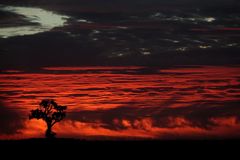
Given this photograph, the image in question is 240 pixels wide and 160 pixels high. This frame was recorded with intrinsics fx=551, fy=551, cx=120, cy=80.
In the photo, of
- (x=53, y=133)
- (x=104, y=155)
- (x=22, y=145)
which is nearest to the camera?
(x=104, y=155)

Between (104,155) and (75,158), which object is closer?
(75,158)

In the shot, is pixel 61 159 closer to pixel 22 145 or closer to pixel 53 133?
pixel 22 145

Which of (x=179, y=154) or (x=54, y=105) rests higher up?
(x=54, y=105)

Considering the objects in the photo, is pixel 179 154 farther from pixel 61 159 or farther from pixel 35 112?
pixel 35 112

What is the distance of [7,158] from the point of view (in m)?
44.4

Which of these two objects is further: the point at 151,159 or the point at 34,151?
the point at 34,151

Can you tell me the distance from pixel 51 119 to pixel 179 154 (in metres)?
27.9

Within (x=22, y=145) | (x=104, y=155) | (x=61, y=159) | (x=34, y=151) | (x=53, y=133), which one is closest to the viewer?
(x=61, y=159)

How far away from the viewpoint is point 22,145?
200 ft

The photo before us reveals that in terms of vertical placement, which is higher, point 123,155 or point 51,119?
point 51,119

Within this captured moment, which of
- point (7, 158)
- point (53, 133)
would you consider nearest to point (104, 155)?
point (7, 158)

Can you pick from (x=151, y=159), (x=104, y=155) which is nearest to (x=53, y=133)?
(x=104, y=155)

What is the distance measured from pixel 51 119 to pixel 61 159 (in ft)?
95.9

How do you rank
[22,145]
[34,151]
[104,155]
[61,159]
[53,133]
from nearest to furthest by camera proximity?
[61,159], [104,155], [34,151], [22,145], [53,133]
